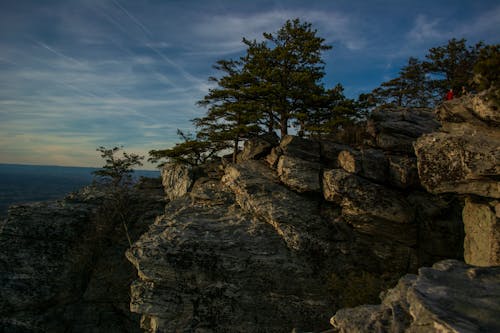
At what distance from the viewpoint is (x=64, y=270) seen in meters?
26.3

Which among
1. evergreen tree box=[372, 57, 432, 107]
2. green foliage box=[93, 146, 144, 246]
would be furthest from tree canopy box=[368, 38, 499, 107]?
green foliage box=[93, 146, 144, 246]

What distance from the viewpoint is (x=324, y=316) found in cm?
1753

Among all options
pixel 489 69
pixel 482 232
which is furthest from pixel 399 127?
pixel 489 69

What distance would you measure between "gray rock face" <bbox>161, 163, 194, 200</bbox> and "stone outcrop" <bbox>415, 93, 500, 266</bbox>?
2039 centimetres

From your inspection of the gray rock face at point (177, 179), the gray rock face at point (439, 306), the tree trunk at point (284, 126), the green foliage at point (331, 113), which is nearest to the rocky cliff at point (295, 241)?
the green foliage at point (331, 113)

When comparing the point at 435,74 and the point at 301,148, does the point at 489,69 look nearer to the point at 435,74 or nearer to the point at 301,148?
the point at 301,148

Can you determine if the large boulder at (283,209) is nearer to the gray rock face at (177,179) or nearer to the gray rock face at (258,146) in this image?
the gray rock face at (258,146)

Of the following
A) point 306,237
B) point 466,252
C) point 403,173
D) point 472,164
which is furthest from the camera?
point 403,173

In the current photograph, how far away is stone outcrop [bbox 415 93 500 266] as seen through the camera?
1289 cm

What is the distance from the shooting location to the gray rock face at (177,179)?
1133 inches

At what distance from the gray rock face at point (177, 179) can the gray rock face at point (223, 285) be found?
1029 centimetres

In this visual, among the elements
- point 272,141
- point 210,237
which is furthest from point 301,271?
point 272,141

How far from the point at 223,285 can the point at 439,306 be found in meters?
11.9

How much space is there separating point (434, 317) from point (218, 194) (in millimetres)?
16695
